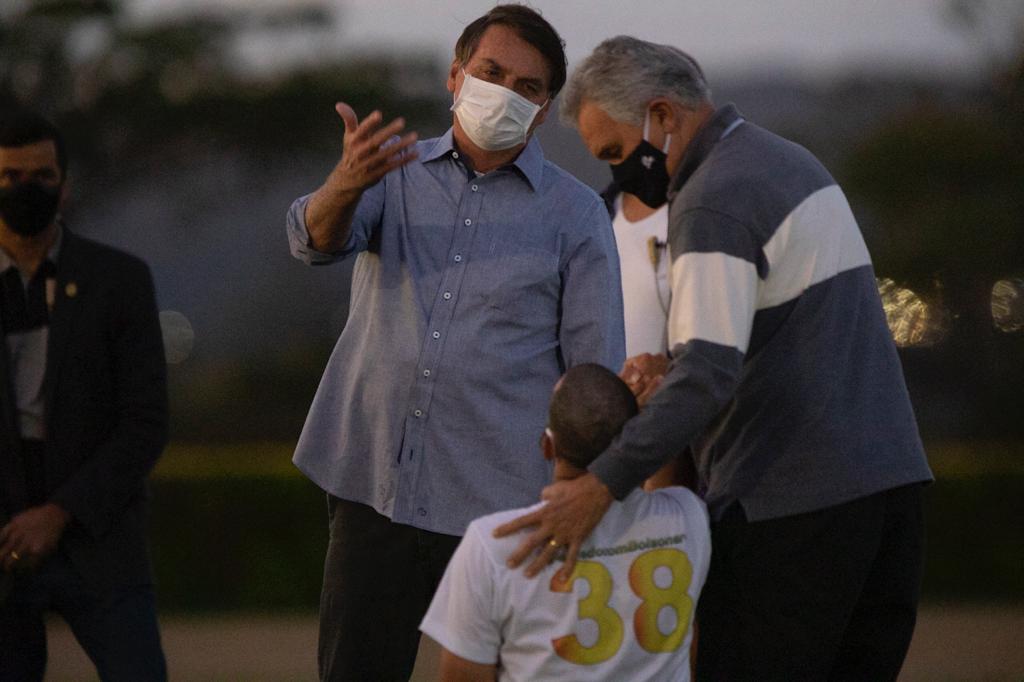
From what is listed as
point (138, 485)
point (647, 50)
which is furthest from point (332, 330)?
point (647, 50)

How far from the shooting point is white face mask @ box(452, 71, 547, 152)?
12.5ft

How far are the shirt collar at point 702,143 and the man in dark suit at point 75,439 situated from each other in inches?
61.4

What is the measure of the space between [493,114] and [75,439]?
1334 mm

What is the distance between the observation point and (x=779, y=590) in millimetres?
3311

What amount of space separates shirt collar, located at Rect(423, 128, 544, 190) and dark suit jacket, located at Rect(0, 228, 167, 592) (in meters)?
0.89

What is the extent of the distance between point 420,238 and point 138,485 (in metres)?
1.01

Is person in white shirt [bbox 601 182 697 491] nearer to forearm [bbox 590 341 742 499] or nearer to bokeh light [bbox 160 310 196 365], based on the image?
forearm [bbox 590 341 742 499]

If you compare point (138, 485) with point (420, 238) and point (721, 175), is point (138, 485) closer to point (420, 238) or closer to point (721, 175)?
point (420, 238)

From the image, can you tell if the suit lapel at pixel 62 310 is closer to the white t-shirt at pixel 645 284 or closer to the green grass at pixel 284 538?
the white t-shirt at pixel 645 284

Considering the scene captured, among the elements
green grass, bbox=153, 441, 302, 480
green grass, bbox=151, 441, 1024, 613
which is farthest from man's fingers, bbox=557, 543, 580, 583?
green grass, bbox=153, 441, 302, 480

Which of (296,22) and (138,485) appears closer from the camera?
(138,485)

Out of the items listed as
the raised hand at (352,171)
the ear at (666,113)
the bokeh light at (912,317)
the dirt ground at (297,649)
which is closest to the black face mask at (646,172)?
the ear at (666,113)

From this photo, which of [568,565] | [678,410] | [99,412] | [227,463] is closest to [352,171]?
[678,410]

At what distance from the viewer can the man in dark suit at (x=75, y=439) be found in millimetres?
3965
